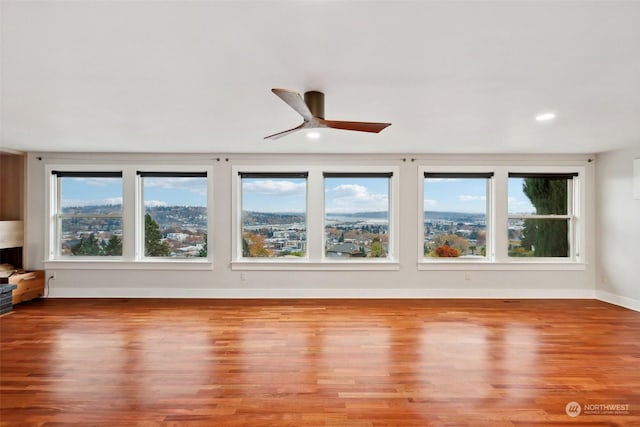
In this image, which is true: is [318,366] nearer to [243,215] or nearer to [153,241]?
[243,215]

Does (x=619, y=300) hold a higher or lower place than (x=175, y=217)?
lower

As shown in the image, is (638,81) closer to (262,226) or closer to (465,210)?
(465,210)

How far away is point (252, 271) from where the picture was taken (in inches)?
206

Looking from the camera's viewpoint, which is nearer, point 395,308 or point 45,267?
point 395,308

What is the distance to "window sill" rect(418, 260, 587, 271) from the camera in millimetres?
5168

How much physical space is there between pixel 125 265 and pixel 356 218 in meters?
3.63

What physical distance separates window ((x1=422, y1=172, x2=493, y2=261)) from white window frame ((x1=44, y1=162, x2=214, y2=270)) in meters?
3.43

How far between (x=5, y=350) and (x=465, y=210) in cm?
589

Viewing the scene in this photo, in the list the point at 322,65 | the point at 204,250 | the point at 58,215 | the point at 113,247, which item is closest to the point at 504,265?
the point at 322,65

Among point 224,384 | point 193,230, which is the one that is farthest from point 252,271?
point 224,384

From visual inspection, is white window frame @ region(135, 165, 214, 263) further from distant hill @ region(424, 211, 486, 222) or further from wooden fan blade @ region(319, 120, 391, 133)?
distant hill @ region(424, 211, 486, 222)

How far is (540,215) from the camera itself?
17.5ft

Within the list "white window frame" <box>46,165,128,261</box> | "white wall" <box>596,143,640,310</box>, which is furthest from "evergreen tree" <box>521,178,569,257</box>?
"white window frame" <box>46,165,128,261</box>

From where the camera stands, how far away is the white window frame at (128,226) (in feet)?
16.9
